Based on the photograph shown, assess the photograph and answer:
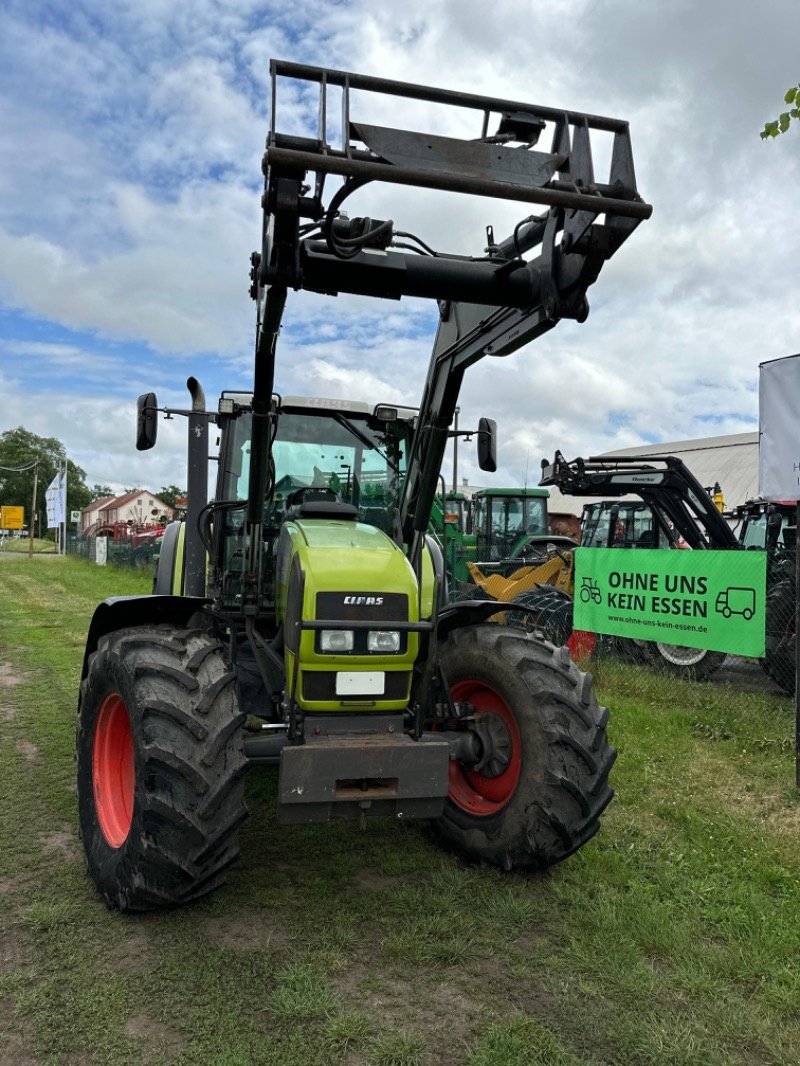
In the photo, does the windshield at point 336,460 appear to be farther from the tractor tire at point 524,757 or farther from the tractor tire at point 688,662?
the tractor tire at point 688,662

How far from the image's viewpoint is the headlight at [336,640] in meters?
3.80

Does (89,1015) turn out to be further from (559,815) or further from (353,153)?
(353,153)

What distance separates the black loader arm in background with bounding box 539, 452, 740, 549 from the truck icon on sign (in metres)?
3.40

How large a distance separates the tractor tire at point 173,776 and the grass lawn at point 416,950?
23 centimetres

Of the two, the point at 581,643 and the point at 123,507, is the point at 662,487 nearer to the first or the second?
the point at 581,643

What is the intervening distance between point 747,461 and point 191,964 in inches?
1843

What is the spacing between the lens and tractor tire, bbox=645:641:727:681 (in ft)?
30.2

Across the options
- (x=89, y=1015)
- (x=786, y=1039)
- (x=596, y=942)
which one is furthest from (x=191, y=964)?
(x=786, y=1039)

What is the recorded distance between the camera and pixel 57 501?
36375 millimetres

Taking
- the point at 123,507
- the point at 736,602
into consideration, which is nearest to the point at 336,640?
the point at 736,602

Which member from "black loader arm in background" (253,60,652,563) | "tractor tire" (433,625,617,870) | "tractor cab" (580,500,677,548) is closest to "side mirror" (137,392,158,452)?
"black loader arm in background" (253,60,652,563)

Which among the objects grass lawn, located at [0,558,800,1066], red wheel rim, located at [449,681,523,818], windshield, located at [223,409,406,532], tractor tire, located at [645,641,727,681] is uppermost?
windshield, located at [223,409,406,532]

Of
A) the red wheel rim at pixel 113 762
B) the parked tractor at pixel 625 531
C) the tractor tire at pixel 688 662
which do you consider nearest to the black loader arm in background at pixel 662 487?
the parked tractor at pixel 625 531

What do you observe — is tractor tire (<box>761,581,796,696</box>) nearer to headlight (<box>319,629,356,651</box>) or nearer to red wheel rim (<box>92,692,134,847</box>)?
headlight (<box>319,629,356,651</box>)
